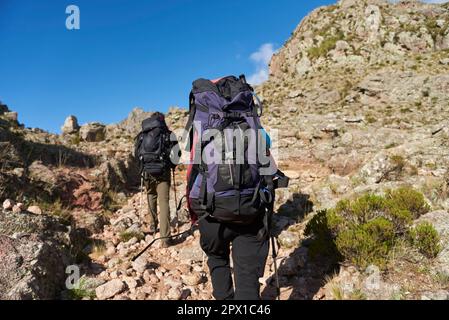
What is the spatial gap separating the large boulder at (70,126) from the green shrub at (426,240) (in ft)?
62.9

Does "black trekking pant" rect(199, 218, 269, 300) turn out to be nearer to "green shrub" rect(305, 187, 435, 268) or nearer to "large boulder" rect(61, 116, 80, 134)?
"green shrub" rect(305, 187, 435, 268)

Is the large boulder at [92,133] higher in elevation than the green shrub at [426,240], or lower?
higher

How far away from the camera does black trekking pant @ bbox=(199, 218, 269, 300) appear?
8.64ft

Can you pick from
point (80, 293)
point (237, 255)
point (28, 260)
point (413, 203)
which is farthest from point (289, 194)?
point (28, 260)

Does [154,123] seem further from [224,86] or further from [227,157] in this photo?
[227,157]

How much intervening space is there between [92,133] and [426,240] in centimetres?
1831

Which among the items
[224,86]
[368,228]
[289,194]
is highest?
[224,86]

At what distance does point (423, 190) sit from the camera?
19.3ft

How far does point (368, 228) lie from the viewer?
4.01 m

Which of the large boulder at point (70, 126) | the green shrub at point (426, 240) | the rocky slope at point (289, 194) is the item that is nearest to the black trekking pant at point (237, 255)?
the rocky slope at point (289, 194)

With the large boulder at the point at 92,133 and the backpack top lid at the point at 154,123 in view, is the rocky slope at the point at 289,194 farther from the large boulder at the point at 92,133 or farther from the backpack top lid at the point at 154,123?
the backpack top lid at the point at 154,123

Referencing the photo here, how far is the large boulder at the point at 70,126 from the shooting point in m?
18.2
